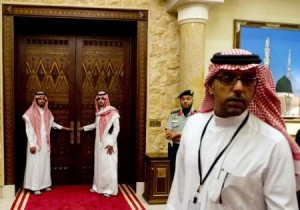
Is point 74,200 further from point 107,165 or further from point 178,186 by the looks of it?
point 178,186

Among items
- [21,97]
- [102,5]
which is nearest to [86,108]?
[21,97]

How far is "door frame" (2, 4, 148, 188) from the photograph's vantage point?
522 cm

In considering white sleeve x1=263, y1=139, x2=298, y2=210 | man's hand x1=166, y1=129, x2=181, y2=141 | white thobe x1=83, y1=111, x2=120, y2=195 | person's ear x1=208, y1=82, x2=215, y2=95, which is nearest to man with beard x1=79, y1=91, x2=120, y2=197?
white thobe x1=83, y1=111, x2=120, y2=195

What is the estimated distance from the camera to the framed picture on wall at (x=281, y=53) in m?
5.68

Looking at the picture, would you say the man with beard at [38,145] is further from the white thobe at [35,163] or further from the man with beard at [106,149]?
the man with beard at [106,149]

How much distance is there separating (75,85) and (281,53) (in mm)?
3276

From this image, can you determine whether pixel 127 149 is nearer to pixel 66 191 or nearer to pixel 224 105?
pixel 66 191

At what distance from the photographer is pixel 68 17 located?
534 cm

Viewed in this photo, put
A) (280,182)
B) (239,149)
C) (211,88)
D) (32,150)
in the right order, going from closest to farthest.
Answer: (280,182), (239,149), (211,88), (32,150)

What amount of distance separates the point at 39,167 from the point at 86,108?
46.2 inches

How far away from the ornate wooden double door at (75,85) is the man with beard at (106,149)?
0.49 meters

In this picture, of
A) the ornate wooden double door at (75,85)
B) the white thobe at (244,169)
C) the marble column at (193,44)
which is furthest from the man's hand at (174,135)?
the white thobe at (244,169)

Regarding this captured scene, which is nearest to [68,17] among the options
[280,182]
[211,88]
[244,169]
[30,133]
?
[30,133]

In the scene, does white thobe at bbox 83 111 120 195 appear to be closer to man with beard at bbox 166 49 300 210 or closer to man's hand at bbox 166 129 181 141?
man's hand at bbox 166 129 181 141
